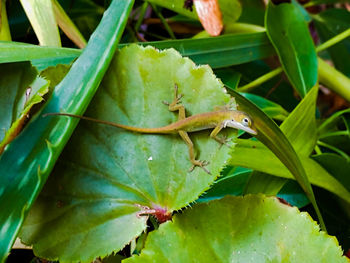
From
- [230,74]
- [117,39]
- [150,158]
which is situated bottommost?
[230,74]

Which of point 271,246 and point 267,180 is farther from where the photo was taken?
point 267,180

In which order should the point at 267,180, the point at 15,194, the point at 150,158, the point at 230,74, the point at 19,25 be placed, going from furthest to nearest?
the point at 230,74 < the point at 19,25 < the point at 267,180 < the point at 150,158 < the point at 15,194

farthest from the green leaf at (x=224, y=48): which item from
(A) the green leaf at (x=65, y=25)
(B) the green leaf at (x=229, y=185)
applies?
(B) the green leaf at (x=229, y=185)

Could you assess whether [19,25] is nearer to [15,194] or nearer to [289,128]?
[15,194]

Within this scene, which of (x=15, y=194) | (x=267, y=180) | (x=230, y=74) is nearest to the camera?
(x=15, y=194)

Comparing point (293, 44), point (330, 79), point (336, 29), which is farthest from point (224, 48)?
point (336, 29)

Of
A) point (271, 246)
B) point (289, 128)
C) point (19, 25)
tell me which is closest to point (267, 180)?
point (289, 128)

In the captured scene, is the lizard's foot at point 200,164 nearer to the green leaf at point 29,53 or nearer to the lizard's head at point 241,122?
the lizard's head at point 241,122
